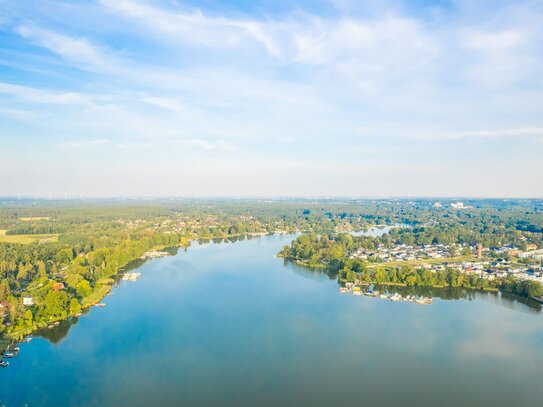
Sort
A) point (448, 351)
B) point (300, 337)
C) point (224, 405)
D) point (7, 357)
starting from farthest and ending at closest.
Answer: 1. point (300, 337)
2. point (448, 351)
3. point (7, 357)
4. point (224, 405)

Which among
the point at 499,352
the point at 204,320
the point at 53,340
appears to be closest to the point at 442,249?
the point at 499,352

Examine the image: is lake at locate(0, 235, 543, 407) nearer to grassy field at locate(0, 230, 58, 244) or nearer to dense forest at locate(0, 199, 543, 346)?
dense forest at locate(0, 199, 543, 346)

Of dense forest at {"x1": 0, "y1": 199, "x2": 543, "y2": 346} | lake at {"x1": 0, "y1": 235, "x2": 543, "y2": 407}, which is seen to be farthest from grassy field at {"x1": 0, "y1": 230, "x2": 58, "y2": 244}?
lake at {"x1": 0, "y1": 235, "x2": 543, "y2": 407}

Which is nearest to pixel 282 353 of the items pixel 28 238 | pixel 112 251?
pixel 112 251

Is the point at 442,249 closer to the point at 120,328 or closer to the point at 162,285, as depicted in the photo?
the point at 162,285

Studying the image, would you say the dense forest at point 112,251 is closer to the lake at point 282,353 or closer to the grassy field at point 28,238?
the grassy field at point 28,238

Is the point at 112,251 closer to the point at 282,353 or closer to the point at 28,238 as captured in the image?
the point at 28,238

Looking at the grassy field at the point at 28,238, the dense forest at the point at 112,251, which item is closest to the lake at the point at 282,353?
the dense forest at the point at 112,251

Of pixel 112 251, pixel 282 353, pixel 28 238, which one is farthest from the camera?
pixel 28 238

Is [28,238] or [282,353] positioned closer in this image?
[282,353]
